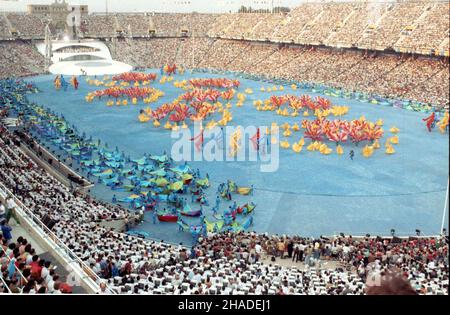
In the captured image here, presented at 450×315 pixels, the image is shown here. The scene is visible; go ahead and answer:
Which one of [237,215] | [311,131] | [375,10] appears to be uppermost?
[375,10]

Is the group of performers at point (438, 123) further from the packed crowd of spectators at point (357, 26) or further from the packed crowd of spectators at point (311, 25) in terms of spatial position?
the packed crowd of spectators at point (311, 25)

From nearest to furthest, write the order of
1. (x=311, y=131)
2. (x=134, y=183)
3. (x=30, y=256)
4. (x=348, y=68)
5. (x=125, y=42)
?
(x=30, y=256) → (x=134, y=183) → (x=311, y=131) → (x=348, y=68) → (x=125, y=42)

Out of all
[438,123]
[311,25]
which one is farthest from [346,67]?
[438,123]

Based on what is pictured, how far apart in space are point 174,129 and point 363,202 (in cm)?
1631

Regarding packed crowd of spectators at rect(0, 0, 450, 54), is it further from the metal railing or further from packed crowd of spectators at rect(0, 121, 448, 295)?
the metal railing

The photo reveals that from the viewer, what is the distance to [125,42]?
7231 centimetres

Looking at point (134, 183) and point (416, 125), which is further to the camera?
point (416, 125)

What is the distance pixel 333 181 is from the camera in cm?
2423

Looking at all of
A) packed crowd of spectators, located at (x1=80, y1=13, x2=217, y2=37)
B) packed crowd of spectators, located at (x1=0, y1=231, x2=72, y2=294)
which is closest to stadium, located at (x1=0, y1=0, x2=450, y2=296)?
packed crowd of spectators, located at (x1=0, y1=231, x2=72, y2=294)

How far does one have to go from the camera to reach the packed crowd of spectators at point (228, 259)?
34.9 ft

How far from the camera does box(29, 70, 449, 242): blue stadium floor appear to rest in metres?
19.6

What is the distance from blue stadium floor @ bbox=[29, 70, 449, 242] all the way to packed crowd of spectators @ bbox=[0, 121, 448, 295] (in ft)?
7.83
